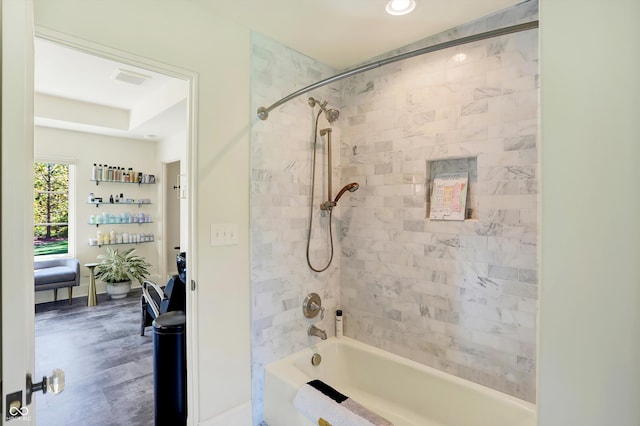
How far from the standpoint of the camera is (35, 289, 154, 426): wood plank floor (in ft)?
7.32

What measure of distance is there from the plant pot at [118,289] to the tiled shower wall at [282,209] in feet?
13.1

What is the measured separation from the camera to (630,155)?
0.55 meters

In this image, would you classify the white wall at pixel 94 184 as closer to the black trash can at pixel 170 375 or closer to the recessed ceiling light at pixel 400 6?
the black trash can at pixel 170 375

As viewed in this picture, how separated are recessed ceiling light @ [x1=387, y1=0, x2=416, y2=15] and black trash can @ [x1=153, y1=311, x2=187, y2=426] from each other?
225 cm

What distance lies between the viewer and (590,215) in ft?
1.94

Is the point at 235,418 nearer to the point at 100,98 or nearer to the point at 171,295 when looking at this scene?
the point at 171,295

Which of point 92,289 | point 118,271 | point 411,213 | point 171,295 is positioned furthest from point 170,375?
point 118,271

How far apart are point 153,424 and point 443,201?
2453mm

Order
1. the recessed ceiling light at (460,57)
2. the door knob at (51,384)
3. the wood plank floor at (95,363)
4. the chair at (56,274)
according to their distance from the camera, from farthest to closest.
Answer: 1. the chair at (56,274)
2. the wood plank floor at (95,363)
3. the recessed ceiling light at (460,57)
4. the door knob at (51,384)

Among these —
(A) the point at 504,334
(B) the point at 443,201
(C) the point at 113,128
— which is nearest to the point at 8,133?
(B) the point at 443,201

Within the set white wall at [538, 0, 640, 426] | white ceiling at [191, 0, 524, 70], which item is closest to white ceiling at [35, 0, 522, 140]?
white ceiling at [191, 0, 524, 70]

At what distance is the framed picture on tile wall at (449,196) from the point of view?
1929mm

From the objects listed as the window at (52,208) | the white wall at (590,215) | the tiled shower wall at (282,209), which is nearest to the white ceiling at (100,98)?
the window at (52,208)

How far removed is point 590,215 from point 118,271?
Result: 18.9 ft
